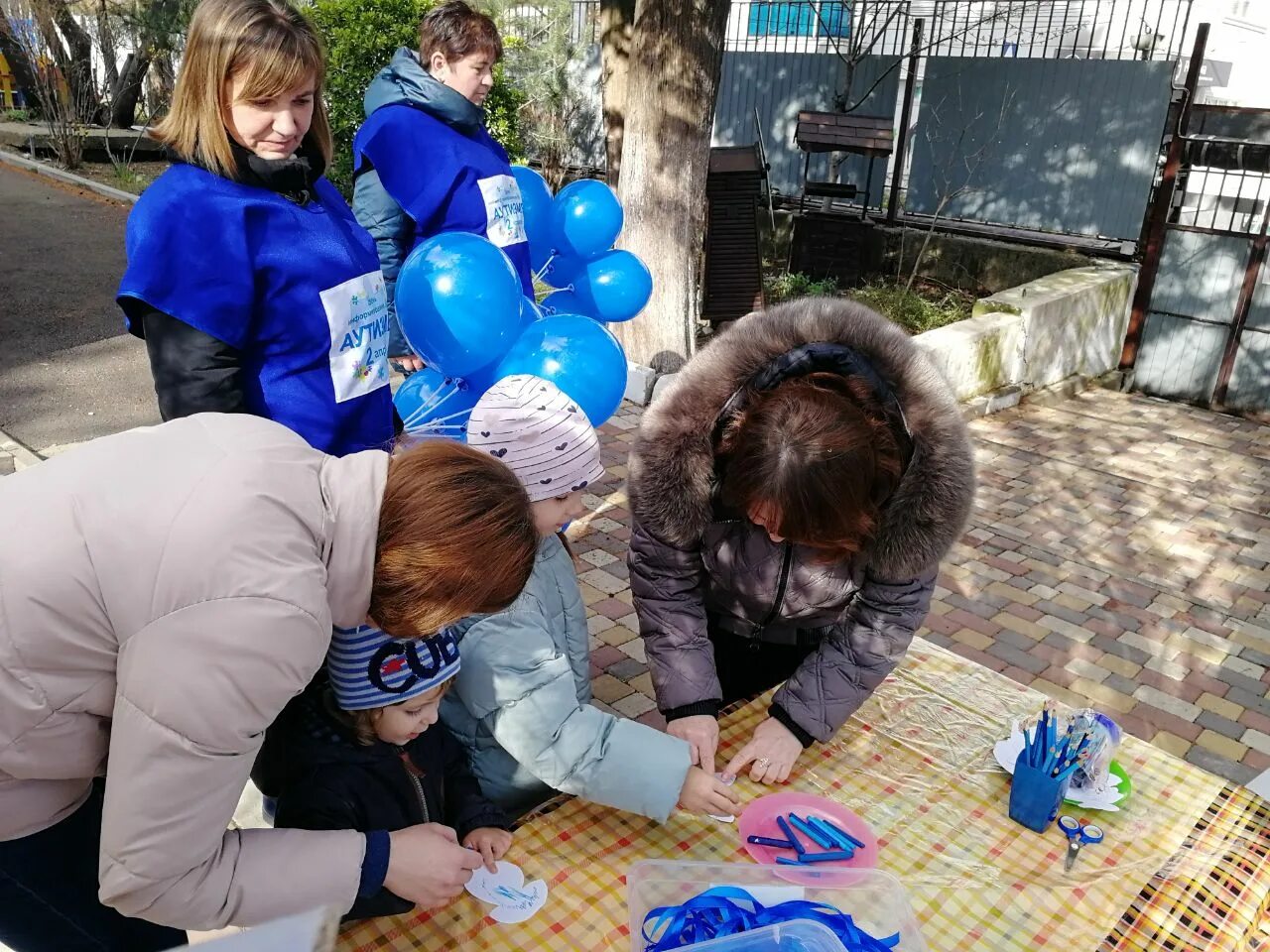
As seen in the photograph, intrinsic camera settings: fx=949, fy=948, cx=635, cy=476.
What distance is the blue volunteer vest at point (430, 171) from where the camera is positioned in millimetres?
2883

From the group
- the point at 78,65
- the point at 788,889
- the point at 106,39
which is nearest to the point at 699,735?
the point at 788,889

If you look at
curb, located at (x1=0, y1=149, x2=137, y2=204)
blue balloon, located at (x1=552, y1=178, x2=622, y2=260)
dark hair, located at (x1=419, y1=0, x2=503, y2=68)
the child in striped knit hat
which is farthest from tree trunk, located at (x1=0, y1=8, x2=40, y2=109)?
the child in striped knit hat

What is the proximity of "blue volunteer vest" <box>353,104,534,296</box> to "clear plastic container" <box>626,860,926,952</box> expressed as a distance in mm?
2135

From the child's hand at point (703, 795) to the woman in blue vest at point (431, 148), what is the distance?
1.98m

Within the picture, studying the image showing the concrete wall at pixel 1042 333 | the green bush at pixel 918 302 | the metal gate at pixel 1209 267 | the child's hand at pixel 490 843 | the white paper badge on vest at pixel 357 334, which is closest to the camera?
the child's hand at pixel 490 843

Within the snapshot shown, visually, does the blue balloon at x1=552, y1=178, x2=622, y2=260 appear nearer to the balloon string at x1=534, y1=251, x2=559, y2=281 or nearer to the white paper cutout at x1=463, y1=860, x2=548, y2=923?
the balloon string at x1=534, y1=251, x2=559, y2=281

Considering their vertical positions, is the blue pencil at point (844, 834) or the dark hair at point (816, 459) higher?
the dark hair at point (816, 459)

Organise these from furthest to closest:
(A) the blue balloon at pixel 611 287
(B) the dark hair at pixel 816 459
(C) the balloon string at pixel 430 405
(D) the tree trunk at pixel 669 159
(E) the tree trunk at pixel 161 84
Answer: (E) the tree trunk at pixel 161 84 < (D) the tree trunk at pixel 669 159 < (A) the blue balloon at pixel 611 287 < (C) the balloon string at pixel 430 405 < (B) the dark hair at pixel 816 459

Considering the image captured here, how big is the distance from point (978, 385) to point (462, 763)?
482 centimetres

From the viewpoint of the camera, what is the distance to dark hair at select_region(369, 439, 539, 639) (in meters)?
1.06

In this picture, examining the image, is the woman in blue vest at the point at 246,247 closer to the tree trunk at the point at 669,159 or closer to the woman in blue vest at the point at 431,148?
the woman in blue vest at the point at 431,148

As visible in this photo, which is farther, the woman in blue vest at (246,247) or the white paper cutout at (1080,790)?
the woman in blue vest at (246,247)

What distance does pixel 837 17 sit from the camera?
410 inches

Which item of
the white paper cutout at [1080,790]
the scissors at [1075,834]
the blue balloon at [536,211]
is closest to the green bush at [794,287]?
the blue balloon at [536,211]
